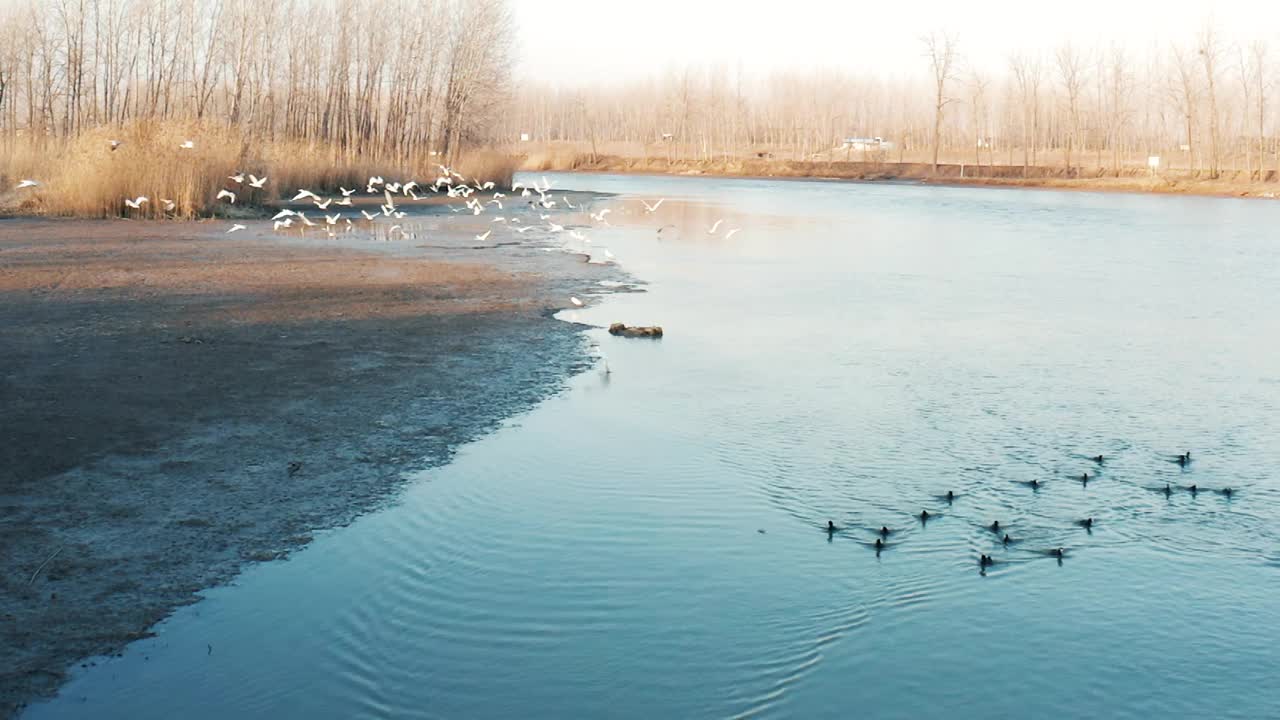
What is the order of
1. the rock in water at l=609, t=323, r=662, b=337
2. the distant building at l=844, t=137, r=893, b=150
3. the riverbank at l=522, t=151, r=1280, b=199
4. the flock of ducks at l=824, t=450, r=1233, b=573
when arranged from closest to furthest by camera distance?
the flock of ducks at l=824, t=450, r=1233, b=573, the rock in water at l=609, t=323, r=662, b=337, the riverbank at l=522, t=151, r=1280, b=199, the distant building at l=844, t=137, r=893, b=150

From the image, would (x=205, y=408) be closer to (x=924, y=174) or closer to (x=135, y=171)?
(x=135, y=171)

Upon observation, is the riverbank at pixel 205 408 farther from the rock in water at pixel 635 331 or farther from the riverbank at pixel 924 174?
the riverbank at pixel 924 174

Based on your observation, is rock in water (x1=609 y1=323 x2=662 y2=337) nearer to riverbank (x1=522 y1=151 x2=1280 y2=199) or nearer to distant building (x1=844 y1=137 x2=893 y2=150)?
riverbank (x1=522 y1=151 x2=1280 y2=199)

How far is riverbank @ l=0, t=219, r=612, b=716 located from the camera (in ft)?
16.3

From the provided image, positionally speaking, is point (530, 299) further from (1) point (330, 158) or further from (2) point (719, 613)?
(1) point (330, 158)

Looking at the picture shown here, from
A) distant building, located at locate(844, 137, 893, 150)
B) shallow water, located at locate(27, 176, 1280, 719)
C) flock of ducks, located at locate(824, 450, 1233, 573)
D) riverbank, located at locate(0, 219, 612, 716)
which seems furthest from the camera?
distant building, located at locate(844, 137, 893, 150)

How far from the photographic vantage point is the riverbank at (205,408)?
16.3ft

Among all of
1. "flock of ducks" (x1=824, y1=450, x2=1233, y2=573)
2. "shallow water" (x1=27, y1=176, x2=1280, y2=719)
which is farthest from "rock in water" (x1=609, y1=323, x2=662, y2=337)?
"flock of ducks" (x1=824, y1=450, x2=1233, y2=573)

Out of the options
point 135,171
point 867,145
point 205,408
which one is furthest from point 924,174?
point 205,408

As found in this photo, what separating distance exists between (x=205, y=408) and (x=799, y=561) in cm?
428

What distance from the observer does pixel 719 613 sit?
508 centimetres

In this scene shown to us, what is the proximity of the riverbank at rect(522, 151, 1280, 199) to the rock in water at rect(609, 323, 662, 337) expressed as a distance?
49.1m

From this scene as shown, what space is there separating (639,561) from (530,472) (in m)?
1.60

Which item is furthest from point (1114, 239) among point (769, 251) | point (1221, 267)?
point (769, 251)
